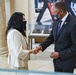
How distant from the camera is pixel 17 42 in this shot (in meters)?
2.72

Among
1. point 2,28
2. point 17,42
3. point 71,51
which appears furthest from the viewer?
point 2,28

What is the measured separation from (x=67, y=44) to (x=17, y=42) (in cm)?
67

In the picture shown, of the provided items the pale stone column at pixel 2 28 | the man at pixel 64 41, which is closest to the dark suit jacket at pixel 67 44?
the man at pixel 64 41

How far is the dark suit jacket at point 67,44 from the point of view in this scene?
2.50m

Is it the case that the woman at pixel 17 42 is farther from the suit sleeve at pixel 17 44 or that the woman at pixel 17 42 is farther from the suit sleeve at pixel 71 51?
the suit sleeve at pixel 71 51

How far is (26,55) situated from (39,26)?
332cm

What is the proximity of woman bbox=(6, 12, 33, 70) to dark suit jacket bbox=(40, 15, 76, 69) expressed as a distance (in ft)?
1.54

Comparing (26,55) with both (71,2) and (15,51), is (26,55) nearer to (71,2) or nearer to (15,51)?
(15,51)

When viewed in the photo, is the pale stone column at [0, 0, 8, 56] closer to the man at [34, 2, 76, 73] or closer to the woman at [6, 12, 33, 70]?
the woman at [6, 12, 33, 70]

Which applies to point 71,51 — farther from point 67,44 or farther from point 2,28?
point 2,28

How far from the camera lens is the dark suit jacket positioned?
2.50 metres

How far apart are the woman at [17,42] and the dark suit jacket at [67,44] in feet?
A: 1.54

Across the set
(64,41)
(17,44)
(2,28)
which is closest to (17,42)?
(17,44)

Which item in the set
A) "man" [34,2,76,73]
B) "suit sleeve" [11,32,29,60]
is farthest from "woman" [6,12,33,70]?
"man" [34,2,76,73]
